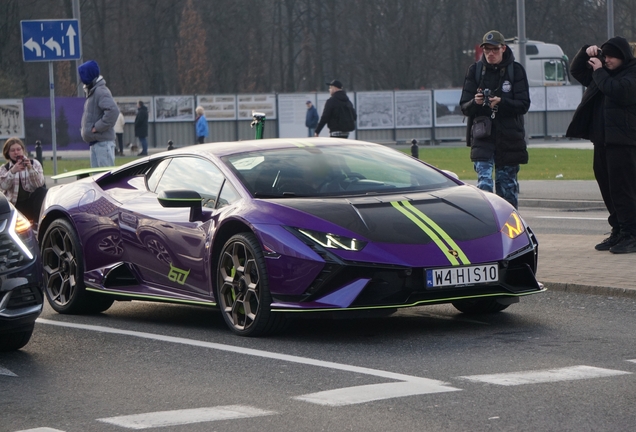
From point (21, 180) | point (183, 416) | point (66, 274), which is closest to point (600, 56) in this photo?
point (66, 274)

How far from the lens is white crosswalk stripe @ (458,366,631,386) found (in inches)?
251

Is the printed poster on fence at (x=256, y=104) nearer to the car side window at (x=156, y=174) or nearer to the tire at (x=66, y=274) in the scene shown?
the tire at (x=66, y=274)

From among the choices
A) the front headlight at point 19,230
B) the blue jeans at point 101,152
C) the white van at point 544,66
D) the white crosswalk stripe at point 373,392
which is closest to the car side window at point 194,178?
the front headlight at point 19,230

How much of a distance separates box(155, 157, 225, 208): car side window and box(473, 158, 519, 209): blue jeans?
3.67 meters

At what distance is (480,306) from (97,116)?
8337mm

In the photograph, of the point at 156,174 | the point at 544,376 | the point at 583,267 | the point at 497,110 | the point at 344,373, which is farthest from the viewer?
the point at 497,110

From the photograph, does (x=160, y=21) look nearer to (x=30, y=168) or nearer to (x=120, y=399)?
(x=30, y=168)

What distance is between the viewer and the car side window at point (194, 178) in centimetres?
866

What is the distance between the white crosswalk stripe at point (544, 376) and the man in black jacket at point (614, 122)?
15.7 ft

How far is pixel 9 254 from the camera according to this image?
7.59 metres

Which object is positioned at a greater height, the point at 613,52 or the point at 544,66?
the point at 544,66

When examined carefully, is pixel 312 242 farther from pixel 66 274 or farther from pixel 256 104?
pixel 256 104

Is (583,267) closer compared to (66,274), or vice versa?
(66,274)

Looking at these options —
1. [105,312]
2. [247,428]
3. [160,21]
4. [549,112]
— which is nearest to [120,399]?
[247,428]
